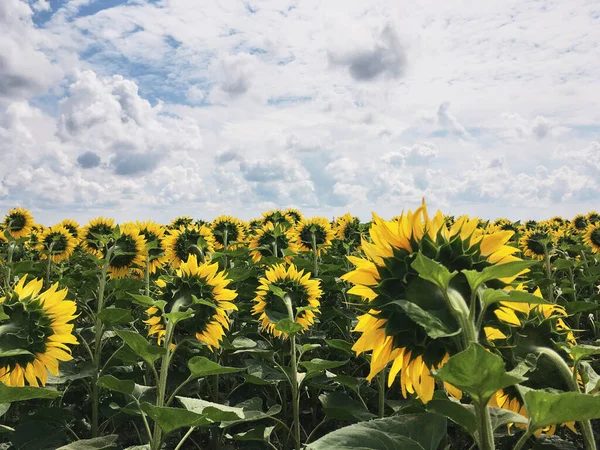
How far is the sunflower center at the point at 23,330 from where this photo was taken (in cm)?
197

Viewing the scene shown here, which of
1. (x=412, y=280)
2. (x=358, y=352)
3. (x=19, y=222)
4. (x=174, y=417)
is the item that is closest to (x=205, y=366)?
(x=174, y=417)

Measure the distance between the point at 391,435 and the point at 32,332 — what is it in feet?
5.62

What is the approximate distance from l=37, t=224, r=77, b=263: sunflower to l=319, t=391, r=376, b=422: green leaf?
528 centimetres

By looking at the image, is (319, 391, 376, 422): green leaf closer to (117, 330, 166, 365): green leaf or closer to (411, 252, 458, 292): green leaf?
(117, 330, 166, 365): green leaf

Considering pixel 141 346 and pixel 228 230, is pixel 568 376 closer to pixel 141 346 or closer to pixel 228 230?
pixel 141 346

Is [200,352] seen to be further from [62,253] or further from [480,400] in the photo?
[62,253]

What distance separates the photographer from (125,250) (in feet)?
15.7

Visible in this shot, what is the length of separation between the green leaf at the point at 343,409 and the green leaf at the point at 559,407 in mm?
1697

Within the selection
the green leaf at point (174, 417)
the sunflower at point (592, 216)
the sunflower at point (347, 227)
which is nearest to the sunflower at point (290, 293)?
the green leaf at point (174, 417)

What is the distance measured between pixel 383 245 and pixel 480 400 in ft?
1.53

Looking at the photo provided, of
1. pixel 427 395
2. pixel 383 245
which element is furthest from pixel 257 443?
pixel 383 245

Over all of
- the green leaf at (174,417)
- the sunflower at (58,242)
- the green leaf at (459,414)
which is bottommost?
the green leaf at (174,417)

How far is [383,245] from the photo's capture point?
51.2 inches

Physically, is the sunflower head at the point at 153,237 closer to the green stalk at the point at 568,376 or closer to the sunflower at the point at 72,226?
the sunflower at the point at 72,226
